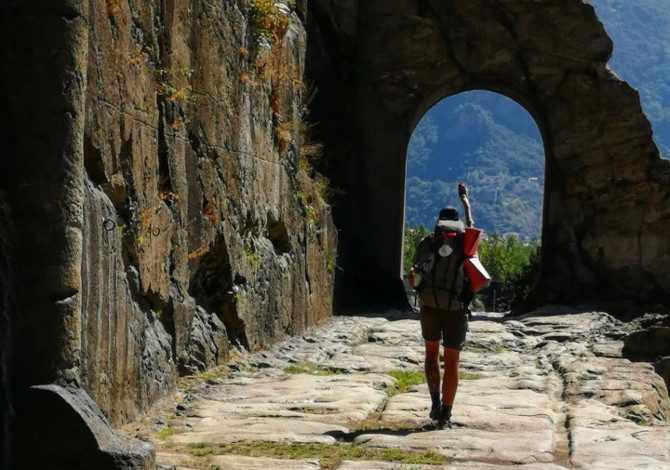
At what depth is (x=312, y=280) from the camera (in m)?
16.0

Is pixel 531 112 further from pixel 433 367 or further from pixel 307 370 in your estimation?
pixel 433 367

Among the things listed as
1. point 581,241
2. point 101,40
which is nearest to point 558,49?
point 581,241

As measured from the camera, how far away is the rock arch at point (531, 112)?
20.6 metres

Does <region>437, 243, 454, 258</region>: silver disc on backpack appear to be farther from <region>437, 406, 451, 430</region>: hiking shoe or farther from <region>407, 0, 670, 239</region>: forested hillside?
<region>407, 0, 670, 239</region>: forested hillside

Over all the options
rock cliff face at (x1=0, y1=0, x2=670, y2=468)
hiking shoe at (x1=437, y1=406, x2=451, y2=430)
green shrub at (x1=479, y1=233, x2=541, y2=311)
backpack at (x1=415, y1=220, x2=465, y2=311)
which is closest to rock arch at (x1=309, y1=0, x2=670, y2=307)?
rock cliff face at (x1=0, y1=0, x2=670, y2=468)

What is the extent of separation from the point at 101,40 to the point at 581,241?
15062 mm

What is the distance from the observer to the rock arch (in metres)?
20.6

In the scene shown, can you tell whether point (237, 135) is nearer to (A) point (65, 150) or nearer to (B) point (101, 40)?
(B) point (101, 40)

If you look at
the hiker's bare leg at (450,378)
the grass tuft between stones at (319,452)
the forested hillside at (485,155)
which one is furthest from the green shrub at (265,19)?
the forested hillside at (485,155)

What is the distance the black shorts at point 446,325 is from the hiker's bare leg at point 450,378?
54 mm

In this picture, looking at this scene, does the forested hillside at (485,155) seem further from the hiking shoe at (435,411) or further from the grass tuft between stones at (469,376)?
the hiking shoe at (435,411)

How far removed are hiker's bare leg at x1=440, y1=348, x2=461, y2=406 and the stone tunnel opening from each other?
15470 cm

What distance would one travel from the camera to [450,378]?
7.79 meters

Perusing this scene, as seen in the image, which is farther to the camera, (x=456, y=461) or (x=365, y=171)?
(x=365, y=171)
